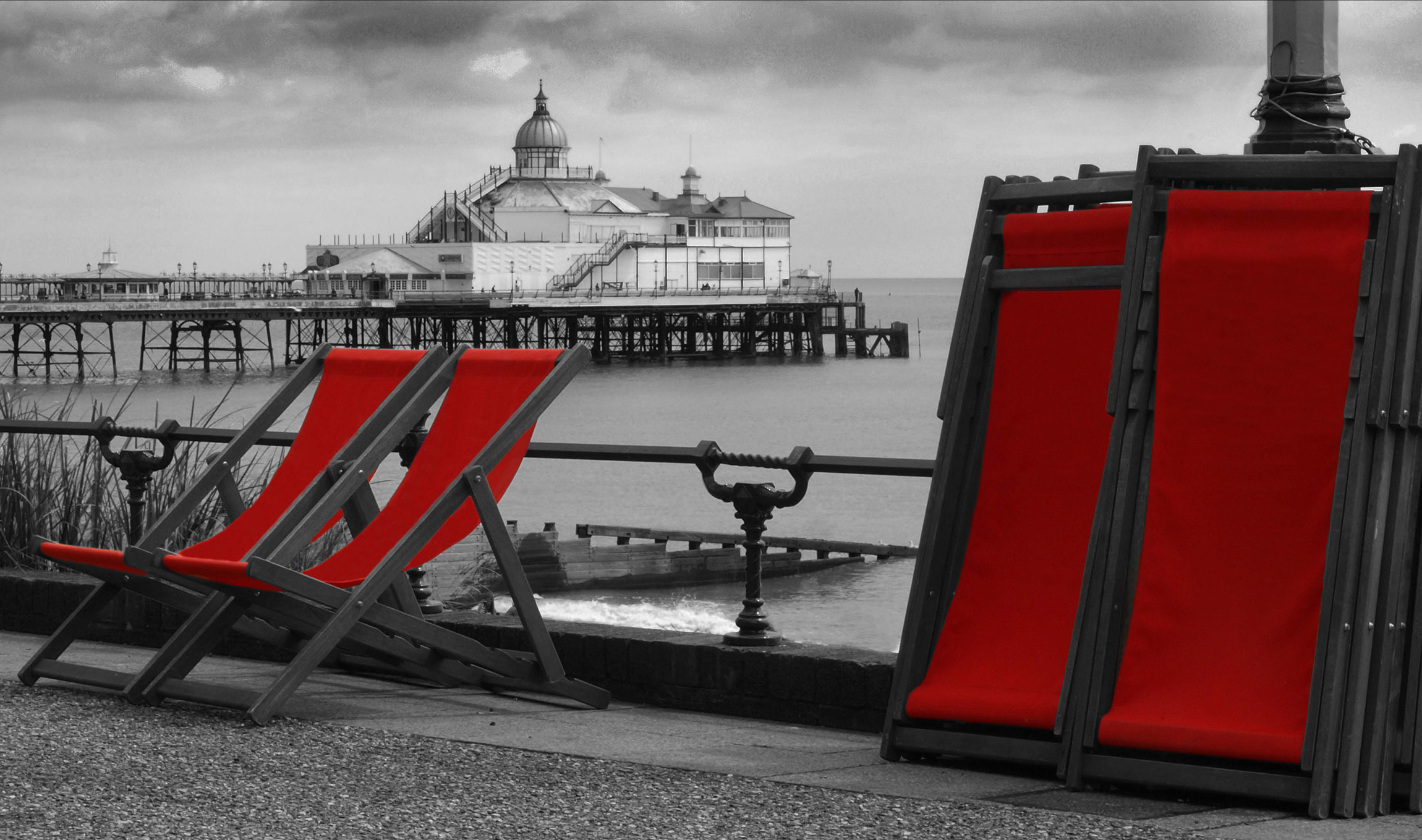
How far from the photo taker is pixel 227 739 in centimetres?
416

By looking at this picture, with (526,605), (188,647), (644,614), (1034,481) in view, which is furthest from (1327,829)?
(644,614)

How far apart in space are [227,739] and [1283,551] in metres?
2.40

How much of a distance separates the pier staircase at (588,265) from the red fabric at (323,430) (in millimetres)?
92399

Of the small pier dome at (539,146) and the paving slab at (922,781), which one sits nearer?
the paving slab at (922,781)

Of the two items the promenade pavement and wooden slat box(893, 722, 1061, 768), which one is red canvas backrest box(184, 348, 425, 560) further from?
wooden slat box(893, 722, 1061, 768)

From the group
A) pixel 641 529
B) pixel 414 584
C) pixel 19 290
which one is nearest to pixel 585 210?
pixel 19 290

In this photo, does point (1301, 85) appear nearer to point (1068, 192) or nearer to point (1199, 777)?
point (1068, 192)

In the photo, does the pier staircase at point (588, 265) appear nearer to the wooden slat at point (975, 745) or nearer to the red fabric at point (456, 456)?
the red fabric at point (456, 456)

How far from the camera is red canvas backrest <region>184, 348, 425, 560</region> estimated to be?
4953mm

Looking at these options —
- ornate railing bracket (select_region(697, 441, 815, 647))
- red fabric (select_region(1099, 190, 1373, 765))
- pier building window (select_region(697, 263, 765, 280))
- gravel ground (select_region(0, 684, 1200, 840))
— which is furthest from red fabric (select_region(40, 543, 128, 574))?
pier building window (select_region(697, 263, 765, 280))

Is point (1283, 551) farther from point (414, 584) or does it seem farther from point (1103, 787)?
point (414, 584)

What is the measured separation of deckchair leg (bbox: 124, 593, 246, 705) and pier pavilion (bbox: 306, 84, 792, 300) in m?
91.3

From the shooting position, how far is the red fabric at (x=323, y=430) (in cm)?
494

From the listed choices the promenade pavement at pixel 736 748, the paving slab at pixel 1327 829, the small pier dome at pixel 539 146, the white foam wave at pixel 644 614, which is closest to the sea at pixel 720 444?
the white foam wave at pixel 644 614
